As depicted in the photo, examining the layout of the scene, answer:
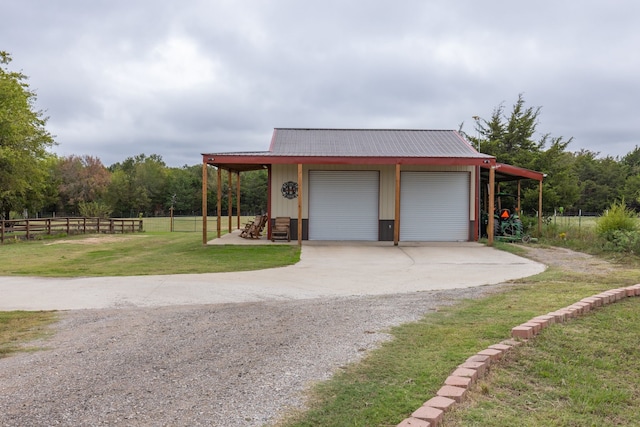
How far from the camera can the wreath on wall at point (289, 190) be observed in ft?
59.1

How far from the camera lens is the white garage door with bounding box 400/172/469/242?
18391 millimetres

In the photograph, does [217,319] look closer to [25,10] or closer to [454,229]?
[25,10]

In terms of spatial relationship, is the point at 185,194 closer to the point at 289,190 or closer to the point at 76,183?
the point at 76,183

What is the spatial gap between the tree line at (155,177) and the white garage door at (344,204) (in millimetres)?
4295

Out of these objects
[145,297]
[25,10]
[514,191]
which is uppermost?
[25,10]

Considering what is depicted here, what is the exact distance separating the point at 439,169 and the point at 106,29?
456 inches

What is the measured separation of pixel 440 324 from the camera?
5527 mm

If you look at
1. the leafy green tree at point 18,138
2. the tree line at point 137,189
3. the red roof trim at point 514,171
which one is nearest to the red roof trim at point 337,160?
the red roof trim at point 514,171

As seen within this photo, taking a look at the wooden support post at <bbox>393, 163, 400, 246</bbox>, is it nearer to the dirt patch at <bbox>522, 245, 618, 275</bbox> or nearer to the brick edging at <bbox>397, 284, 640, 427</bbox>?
the dirt patch at <bbox>522, 245, 618, 275</bbox>

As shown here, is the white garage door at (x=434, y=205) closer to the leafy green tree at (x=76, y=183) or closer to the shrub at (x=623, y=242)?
the shrub at (x=623, y=242)

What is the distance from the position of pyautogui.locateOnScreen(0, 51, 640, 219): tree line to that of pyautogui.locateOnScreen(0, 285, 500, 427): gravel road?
14862 mm

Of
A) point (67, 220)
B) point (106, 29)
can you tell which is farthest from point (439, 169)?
point (67, 220)

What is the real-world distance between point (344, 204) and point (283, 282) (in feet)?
30.2

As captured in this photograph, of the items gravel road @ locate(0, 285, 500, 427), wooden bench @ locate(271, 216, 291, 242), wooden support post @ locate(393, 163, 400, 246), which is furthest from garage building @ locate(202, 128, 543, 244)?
gravel road @ locate(0, 285, 500, 427)
